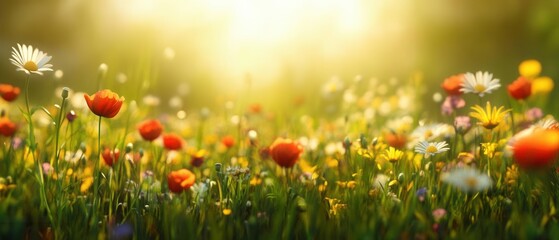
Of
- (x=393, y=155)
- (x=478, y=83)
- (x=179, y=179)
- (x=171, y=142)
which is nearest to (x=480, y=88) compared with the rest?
(x=478, y=83)

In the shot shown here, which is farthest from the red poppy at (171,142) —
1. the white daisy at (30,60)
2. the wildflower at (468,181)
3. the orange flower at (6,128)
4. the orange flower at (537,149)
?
the orange flower at (537,149)

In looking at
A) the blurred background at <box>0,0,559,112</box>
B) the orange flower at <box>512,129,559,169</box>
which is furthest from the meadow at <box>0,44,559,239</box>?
the blurred background at <box>0,0,559,112</box>

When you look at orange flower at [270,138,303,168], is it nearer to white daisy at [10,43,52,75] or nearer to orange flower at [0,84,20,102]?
white daisy at [10,43,52,75]

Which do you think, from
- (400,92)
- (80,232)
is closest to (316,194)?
(80,232)

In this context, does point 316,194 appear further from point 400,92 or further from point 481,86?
point 400,92

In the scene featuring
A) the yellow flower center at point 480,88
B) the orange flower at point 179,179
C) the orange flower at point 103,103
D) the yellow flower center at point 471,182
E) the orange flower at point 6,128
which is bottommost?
the yellow flower center at point 471,182

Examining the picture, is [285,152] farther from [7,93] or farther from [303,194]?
[7,93]

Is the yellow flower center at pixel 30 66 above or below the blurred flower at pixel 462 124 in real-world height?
above

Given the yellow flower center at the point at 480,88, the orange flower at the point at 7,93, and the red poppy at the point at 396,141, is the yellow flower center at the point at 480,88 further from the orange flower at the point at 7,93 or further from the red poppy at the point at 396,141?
the orange flower at the point at 7,93
